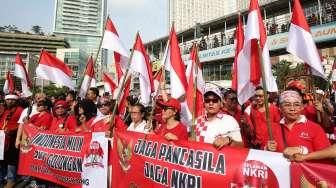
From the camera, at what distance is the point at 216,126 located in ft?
14.1

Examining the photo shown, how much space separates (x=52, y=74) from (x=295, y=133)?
18.9ft

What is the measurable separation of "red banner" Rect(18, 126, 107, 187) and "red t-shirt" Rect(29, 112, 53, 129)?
18 cm

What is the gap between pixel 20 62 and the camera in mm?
10023

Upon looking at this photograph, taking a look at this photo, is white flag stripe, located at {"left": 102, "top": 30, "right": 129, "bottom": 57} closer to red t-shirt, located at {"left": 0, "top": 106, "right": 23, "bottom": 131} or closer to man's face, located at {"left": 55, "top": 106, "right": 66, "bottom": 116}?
man's face, located at {"left": 55, "top": 106, "right": 66, "bottom": 116}

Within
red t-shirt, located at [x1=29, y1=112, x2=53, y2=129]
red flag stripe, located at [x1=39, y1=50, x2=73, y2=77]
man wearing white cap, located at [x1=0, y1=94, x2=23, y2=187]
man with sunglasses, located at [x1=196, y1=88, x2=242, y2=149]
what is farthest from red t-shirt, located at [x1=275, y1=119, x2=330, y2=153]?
red flag stripe, located at [x1=39, y1=50, x2=73, y2=77]

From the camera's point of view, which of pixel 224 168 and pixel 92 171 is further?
pixel 92 171

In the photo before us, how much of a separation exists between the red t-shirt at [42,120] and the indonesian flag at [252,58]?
12.0 feet

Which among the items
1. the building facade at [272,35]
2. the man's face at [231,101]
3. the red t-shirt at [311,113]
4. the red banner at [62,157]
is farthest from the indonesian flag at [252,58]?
the building facade at [272,35]

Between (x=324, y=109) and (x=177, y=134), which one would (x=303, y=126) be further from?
(x=324, y=109)

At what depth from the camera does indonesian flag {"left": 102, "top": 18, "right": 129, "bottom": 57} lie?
285 inches

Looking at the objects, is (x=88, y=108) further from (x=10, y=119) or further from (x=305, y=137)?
(x=305, y=137)

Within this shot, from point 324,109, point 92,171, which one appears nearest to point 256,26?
point 324,109

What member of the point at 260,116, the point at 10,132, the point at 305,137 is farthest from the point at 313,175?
the point at 10,132

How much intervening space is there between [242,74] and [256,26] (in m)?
0.58
